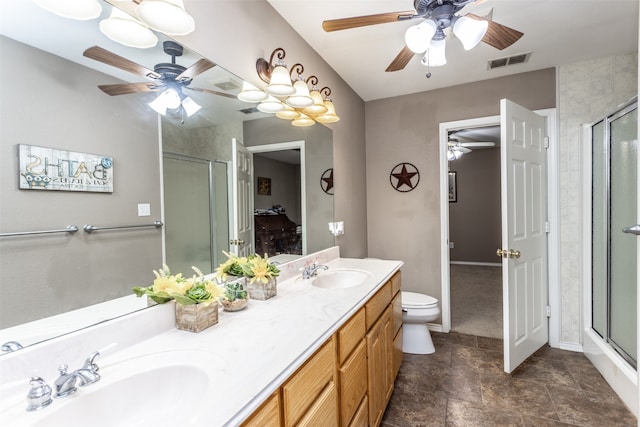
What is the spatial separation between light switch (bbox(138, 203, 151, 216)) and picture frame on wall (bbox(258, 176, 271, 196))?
0.74 meters

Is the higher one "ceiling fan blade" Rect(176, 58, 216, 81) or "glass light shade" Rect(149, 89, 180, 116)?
"ceiling fan blade" Rect(176, 58, 216, 81)

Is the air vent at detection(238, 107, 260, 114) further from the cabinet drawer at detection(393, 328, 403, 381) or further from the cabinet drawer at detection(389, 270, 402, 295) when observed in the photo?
the cabinet drawer at detection(393, 328, 403, 381)

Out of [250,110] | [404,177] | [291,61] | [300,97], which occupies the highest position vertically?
[291,61]

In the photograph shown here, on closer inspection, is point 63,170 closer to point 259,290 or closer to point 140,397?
point 140,397

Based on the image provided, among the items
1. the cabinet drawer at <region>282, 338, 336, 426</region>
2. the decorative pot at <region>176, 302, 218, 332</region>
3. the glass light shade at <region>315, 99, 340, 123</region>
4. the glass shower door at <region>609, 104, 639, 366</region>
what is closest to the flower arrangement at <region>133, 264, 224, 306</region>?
the decorative pot at <region>176, 302, 218, 332</region>

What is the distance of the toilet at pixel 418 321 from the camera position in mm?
2514

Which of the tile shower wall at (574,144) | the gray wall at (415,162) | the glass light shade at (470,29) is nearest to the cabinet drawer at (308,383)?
the glass light shade at (470,29)

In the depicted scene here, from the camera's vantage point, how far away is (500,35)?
5.18 feet

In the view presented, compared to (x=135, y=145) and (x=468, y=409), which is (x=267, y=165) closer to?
(x=135, y=145)

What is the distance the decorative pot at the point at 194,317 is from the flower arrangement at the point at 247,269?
12.2 inches

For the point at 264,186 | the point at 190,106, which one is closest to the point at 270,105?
the point at 264,186

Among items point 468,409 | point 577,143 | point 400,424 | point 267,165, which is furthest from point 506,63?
point 400,424

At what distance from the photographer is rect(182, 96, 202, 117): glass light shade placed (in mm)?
1251

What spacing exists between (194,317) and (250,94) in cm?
113
